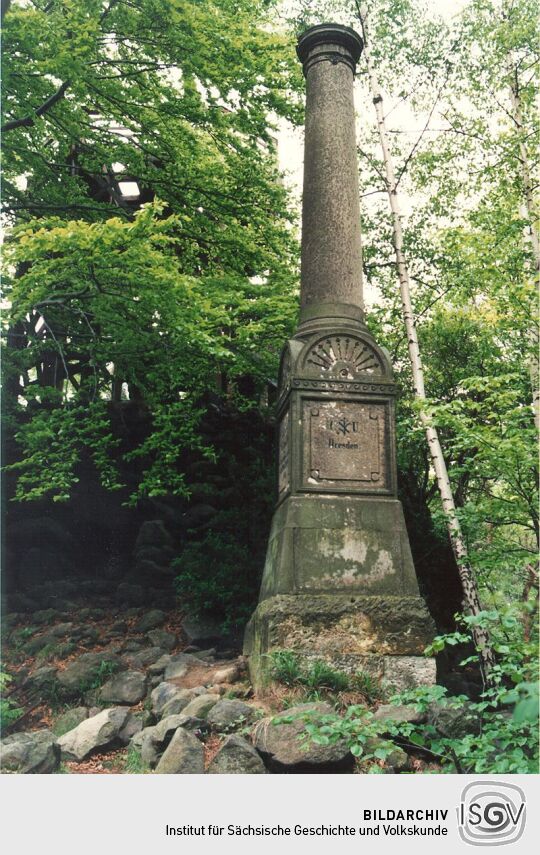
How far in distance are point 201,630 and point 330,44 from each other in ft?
23.0

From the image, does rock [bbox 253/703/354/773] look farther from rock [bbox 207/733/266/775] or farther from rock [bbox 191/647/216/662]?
rock [bbox 191/647/216/662]

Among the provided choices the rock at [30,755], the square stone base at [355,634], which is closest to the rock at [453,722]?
the square stone base at [355,634]

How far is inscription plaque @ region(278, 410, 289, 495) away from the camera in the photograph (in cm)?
660

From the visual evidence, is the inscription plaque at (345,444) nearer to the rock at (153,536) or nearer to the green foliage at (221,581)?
the green foliage at (221,581)

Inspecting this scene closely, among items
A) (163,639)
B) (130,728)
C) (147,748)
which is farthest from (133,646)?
(147,748)

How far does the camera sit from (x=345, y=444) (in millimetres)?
6402

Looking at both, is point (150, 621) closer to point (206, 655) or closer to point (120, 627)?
point (120, 627)

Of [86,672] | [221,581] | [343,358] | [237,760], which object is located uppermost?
[343,358]

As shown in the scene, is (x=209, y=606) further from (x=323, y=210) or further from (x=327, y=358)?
(x=323, y=210)

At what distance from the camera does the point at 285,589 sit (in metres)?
5.84

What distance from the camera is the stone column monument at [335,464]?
5.68 metres

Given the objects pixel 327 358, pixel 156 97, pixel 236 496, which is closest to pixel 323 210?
pixel 327 358

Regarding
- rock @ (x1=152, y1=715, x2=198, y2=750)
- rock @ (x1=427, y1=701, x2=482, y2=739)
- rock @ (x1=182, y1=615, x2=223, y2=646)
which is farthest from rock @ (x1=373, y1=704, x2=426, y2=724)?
rock @ (x1=182, y1=615, x2=223, y2=646)

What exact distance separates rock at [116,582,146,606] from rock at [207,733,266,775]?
644cm
